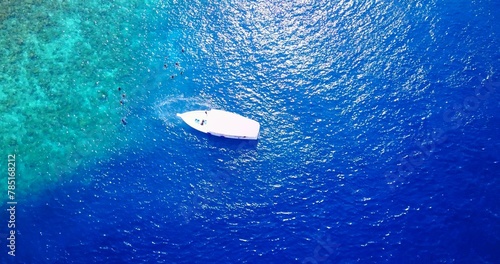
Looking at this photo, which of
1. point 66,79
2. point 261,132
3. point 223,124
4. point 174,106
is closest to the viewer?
point 223,124

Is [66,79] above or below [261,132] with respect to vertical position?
above

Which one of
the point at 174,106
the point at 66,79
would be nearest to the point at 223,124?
the point at 174,106

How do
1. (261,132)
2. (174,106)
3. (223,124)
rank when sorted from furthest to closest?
(174,106)
(261,132)
(223,124)

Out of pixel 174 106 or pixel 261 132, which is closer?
pixel 261 132

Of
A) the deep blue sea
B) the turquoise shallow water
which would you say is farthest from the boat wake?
the turquoise shallow water

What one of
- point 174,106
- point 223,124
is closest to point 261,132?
point 223,124

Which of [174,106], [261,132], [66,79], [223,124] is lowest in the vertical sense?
[261,132]

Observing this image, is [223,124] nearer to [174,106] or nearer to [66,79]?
[174,106]
